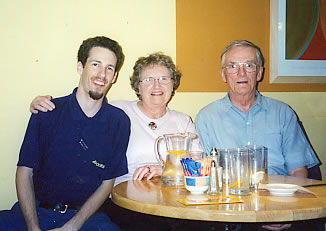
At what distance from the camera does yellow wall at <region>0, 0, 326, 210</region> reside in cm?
224

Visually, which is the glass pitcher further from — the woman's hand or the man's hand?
the man's hand

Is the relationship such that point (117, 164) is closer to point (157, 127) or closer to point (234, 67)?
point (157, 127)

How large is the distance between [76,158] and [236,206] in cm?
104

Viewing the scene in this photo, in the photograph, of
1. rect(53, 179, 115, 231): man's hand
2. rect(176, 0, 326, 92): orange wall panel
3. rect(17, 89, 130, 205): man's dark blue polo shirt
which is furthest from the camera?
rect(176, 0, 326, 92): orange wall panel

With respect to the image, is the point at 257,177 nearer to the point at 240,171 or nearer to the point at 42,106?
the point at 240,171

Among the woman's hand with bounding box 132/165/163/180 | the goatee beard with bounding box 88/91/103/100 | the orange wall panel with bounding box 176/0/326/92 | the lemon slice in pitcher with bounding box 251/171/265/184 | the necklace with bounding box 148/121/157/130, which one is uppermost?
the orange wall panel with bounding box 176/0/326/92

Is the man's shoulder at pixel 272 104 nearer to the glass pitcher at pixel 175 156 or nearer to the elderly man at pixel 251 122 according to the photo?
the elderly man at pixel 251 122

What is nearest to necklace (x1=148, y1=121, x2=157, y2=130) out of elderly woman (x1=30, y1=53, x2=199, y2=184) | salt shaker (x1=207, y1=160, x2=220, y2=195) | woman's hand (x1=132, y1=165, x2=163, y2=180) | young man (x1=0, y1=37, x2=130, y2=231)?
elderly woman (x1=30, y1=53, x2=199, y2=184)

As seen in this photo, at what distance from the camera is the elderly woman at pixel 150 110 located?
216cm

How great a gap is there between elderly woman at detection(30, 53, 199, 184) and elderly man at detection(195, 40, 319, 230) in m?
0.19

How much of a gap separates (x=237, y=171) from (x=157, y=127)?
3.19 ft

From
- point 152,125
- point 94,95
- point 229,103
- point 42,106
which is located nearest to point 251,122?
point 229,103

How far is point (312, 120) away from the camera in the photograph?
9.48 feet

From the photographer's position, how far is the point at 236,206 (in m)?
1.17
